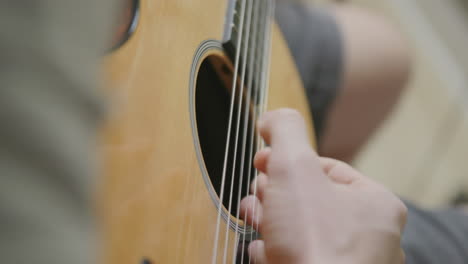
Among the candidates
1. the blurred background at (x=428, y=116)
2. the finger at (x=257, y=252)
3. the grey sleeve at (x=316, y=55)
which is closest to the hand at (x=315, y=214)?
the finger at (x=257, y=252)

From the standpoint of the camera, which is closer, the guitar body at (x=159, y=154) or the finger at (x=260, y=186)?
the guitar body at (x=159, y=154)

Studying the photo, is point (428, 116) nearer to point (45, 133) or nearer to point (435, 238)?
point (435, 238)

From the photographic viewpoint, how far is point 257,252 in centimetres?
42

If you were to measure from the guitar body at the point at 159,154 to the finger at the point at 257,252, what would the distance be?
0.02 meters

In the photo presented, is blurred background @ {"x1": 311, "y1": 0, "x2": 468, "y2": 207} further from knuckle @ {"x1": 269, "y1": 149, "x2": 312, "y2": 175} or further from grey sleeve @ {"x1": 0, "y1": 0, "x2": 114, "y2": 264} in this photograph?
grey sleeve @ {"x1": 0, "y1": 0, "x2": 114, "y2": 264}

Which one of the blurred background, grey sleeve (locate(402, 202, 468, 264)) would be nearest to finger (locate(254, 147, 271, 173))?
grey sleeve (locate(402, 202, 468, 264))

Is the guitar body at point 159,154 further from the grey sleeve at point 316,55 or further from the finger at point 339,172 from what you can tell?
the grey sleeve at point 316,55

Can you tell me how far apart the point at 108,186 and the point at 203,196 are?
12cm

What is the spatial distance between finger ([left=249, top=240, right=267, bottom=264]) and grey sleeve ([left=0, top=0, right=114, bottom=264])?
0.28 meters

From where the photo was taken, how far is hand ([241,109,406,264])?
372mm

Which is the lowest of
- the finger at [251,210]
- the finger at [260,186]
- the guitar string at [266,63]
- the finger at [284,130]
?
the finger at [251,210]

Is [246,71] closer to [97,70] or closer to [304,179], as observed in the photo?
[304,179]

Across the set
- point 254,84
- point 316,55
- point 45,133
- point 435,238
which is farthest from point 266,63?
point 45,133

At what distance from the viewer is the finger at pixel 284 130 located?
0.42m
